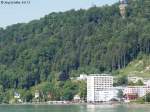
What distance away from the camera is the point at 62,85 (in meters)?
177

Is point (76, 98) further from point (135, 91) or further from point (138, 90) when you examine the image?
point (138, 90)

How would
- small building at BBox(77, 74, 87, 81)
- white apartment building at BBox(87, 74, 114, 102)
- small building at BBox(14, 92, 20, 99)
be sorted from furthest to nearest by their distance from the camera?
small building at BBox(14, 92, 20, 99)
small building at BBox(77, 74, 87, 81)
white apartment building at BBox(87, 74, 114, 102)

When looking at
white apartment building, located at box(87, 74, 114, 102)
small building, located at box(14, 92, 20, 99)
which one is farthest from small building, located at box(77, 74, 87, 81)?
small building, located at box(14, 92, 20, 99)

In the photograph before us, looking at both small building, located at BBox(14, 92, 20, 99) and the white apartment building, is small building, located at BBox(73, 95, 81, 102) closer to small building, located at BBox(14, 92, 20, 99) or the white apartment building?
the white apartment building

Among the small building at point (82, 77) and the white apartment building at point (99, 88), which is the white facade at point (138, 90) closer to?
the white apartment building at point (99, 88)

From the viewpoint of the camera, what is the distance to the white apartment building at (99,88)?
16450 centimetres

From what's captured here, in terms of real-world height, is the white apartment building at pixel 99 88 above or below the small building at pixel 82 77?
below

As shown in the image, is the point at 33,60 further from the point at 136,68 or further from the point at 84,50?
the point at 136,68

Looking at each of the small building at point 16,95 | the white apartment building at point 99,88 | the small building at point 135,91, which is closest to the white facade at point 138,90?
the small building at point 135,91

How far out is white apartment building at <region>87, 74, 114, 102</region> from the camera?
164m

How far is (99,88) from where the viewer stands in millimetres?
167875

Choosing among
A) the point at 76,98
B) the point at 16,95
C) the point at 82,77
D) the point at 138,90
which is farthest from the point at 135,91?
the point at 16,95

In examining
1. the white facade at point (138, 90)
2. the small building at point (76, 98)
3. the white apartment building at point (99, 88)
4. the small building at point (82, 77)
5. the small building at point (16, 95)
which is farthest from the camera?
the small building at point (16, 95)

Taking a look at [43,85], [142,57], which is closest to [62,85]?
[43,85]
